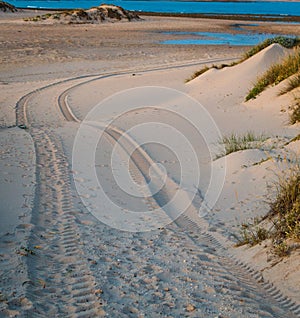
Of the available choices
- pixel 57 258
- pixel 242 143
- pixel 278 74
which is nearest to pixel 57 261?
pixel 57 258

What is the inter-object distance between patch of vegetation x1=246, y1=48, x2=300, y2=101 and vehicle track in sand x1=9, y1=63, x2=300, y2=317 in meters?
5.38

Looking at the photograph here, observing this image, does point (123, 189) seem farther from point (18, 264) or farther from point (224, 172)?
point (18, 264)

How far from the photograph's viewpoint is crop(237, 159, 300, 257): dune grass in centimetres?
450

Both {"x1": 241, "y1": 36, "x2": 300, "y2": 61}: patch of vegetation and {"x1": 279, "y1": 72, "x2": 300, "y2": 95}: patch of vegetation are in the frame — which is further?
{"x1": 241, "y1": 36, "x2": 300, "y2": 61}: patch of vegetation

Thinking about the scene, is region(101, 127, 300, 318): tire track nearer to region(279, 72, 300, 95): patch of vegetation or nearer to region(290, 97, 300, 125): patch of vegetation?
region(290, 97, 300, 125): patch of vegetation

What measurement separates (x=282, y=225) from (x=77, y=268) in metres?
2.05

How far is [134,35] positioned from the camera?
34.8 m

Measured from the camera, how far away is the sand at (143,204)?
157 inches

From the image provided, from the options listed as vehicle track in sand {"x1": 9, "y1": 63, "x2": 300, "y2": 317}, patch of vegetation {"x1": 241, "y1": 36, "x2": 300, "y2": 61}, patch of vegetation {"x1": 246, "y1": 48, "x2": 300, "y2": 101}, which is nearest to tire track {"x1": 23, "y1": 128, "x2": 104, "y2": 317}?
vehicle track in sand {"x1": 9, "y1": 63, "x2": 300, "y2": 317}

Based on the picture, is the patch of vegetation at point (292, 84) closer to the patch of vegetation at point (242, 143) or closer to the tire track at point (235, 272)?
the patch of vegetation at point (242, 143)

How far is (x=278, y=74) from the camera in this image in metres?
11.5

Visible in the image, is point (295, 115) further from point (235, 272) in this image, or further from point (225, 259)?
point (235, 272)

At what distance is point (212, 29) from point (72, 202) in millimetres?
39469

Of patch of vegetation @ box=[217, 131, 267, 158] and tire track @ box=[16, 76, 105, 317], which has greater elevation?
patch of vegetation @ box=[217, 131, 267, 158]
